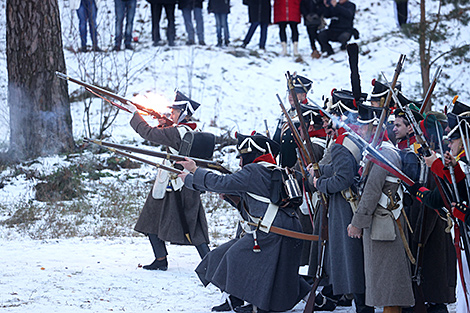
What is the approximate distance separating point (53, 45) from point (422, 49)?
295 inches

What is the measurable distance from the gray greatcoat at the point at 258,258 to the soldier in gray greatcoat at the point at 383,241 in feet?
1.97

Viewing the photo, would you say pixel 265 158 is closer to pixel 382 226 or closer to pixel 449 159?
pixel 382 226

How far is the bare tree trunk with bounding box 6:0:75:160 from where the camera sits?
12.2 meters

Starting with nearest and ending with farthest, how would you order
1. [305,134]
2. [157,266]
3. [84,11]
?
[305,134] < [157,266] < [84,11]

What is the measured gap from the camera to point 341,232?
18.0 ft

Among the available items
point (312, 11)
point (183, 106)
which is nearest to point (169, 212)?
point (183, 106)

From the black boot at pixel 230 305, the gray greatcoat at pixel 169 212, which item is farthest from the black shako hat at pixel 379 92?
the black boot at pixel 230 305

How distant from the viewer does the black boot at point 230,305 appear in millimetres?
5621

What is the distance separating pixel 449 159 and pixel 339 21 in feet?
44.2

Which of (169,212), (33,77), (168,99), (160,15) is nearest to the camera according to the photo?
(169,212)

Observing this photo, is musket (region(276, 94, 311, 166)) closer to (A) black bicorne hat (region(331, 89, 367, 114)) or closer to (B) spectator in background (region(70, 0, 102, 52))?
(A) black bicorne hat (region(331, 89, 367, 114))

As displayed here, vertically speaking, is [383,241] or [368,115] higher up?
[368,115]

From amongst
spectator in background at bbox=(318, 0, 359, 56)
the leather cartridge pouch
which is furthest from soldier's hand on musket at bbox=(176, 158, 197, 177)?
spectator in background at bbox=(318, 0, 359, 56)

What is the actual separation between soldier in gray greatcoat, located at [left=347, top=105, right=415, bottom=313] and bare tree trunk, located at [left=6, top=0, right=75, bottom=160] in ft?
28.0
